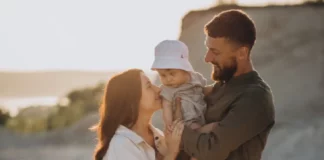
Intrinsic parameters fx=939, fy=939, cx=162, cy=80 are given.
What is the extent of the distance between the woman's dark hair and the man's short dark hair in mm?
711

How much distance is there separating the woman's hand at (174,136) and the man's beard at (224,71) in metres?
0.38

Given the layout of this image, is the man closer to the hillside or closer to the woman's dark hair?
the woman's dark hair

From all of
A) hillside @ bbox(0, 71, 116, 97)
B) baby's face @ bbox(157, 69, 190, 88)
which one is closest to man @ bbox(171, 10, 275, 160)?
baby's face @ bbox(157, 69, 190, 88)

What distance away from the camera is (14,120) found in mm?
34875

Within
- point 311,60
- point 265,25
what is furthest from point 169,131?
point 265,25

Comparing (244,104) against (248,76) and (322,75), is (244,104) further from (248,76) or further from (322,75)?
(322,75)

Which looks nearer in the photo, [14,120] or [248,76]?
[248,76]

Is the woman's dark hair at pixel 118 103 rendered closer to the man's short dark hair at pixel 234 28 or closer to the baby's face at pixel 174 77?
the baby's face at pixel 174 77

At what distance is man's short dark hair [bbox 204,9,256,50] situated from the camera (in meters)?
5.88

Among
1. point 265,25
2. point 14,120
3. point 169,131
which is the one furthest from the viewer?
point 14,120

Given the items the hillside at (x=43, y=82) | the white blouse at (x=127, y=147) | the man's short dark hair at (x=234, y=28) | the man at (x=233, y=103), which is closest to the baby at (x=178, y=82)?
the man at (x=233, y=103)

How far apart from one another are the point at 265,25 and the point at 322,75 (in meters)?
3.05

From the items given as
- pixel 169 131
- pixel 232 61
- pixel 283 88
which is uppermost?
pixel 232 61

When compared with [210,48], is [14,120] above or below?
below
